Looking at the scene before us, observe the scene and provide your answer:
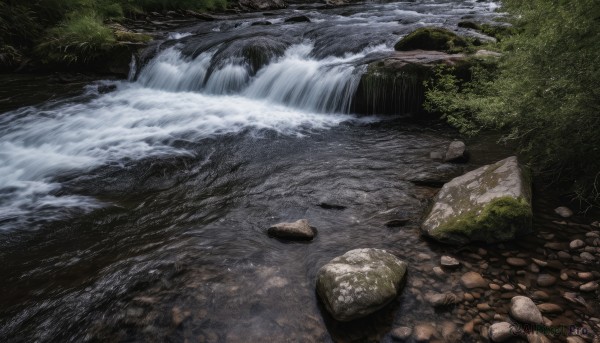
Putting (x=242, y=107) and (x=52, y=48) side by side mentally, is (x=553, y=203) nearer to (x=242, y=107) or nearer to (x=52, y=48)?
(x=242, y=107)

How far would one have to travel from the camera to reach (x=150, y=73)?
11359 millimetres

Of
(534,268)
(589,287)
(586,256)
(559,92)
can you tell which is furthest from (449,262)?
(559,92)

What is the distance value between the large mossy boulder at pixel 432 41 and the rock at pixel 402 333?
741cm

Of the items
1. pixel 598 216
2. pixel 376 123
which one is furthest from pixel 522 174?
pixel 376 123

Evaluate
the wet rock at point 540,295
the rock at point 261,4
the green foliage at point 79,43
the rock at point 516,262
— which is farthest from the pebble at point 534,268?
the rock at point 261,4

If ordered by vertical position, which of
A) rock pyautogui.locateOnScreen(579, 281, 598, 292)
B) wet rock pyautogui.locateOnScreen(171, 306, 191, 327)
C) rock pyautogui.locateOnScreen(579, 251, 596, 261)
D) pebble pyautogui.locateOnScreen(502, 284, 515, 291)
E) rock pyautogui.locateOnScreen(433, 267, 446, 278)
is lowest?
wet rock pyautogui.locateOnScreen(171, 306, 191, 327)

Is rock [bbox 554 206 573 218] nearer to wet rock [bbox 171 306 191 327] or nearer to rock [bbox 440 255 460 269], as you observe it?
rock [bbox 440 255 460 269]

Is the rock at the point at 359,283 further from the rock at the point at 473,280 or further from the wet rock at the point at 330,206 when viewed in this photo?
the wet rock at the point at 330,206

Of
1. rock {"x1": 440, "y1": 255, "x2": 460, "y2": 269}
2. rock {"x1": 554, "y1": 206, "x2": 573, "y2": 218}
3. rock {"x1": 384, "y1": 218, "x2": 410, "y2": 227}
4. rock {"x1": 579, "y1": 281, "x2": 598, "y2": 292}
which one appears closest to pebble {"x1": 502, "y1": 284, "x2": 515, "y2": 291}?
rock {"x1": 440, "y1": 255, "x2": 460, "y2": 269}

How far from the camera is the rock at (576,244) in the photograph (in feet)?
11.2

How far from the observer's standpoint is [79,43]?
11.8 meters

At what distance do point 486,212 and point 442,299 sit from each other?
3.42 feet

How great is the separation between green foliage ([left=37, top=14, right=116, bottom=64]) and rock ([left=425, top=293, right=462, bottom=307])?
40.2 feet

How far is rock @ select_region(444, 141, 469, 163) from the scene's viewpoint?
5328 mm
